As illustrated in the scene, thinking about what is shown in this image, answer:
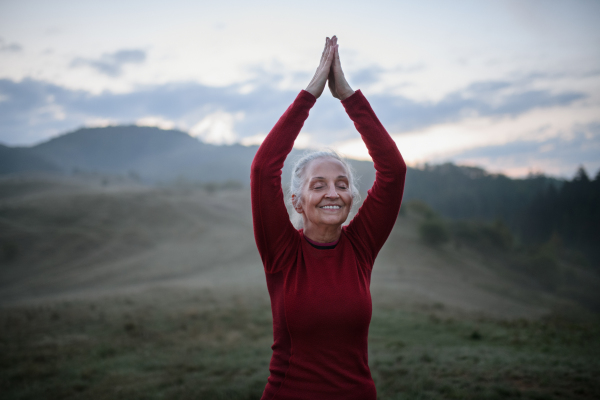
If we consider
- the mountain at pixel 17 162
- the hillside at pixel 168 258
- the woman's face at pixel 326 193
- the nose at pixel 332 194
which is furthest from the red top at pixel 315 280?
the mountain at pixel 17 162

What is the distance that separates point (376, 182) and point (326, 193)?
395 mm

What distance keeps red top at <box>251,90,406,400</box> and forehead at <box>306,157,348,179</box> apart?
0.75ft

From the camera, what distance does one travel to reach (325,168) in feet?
7.27

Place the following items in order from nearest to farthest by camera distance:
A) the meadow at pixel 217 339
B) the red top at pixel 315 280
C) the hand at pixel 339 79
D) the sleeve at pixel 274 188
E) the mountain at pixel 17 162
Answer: the red top at pixel 315 280
the sleeve at pixel 274 188
the hand at pixel 339 79
the meadow at pixel 217 339
the mountain at pixel 17 162

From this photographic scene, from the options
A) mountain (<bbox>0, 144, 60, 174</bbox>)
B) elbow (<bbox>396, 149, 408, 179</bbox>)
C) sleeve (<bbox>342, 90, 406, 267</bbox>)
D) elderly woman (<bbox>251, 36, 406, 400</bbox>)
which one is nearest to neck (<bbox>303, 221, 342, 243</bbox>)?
elderly woman (<bbox>251, 36, 406, 400</bbox>)

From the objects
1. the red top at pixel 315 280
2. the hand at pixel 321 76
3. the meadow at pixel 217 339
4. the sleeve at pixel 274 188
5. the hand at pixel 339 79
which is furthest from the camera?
the meadow at pixel 217 339

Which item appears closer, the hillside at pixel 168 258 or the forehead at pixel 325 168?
the forehead at pixel 325 168

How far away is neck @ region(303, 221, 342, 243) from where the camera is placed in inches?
84.7

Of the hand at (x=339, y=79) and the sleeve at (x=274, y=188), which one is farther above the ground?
the hand at (x=339, y=79)

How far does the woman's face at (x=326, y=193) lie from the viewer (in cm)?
210

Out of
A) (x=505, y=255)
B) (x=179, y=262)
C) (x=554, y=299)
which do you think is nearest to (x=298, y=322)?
(x=179, y=262)

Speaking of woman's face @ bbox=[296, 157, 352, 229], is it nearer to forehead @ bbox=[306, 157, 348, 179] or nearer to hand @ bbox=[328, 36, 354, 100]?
forehead @ bbox=[306, 157, 348, 179]

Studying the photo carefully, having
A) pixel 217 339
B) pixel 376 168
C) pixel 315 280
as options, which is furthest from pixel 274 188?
pixel 217 339

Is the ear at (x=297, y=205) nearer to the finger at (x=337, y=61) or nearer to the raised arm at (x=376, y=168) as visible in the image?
the raised arm at (x=376, y=168)
